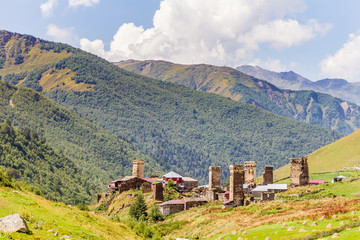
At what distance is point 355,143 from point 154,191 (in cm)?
8720

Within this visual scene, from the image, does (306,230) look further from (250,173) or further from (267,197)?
(250,173)

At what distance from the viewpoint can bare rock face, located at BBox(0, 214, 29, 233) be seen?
997 inches

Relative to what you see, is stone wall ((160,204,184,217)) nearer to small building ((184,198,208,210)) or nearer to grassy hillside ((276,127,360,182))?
small building ((184,198,208,210))

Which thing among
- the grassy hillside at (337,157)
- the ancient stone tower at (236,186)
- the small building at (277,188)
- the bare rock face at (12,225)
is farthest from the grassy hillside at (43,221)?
the grassy hillside at (337,157)

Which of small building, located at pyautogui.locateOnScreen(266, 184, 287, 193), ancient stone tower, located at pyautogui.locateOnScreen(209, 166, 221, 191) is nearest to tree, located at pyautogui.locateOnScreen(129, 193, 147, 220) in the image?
ancient stone tower, located at pyautogui.locateOnScreen(209, 166, 221, 191)

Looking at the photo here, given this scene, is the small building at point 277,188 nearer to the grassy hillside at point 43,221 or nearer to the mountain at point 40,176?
the grassy hillside at point 43,221

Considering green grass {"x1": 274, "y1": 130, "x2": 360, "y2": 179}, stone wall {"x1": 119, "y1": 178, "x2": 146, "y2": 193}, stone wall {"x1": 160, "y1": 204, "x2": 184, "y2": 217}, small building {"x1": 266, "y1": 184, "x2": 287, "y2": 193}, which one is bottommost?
stone wall {"x1": 160, "y1": 204, "x2": 184, "y2": 217}

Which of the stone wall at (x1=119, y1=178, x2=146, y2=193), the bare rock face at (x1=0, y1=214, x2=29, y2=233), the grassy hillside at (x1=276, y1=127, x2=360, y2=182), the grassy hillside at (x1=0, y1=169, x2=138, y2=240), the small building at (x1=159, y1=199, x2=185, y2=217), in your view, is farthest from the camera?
the grassy hillside at (x1=276, y1=127, x2=360, y2=182)

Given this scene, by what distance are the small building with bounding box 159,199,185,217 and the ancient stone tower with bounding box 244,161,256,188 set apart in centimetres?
2220

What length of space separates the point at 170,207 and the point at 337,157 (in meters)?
82.0

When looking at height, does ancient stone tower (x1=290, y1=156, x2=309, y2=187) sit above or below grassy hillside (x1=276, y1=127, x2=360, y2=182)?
below

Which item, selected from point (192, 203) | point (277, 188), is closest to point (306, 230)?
point (192, 203)

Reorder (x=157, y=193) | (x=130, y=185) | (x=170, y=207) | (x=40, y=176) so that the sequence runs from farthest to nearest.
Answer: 1. (x=40, y=176)
2. (x=130, y=185)
3. (x=157, y=193)
4. (x=170, y=207)

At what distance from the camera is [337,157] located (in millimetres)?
146000
